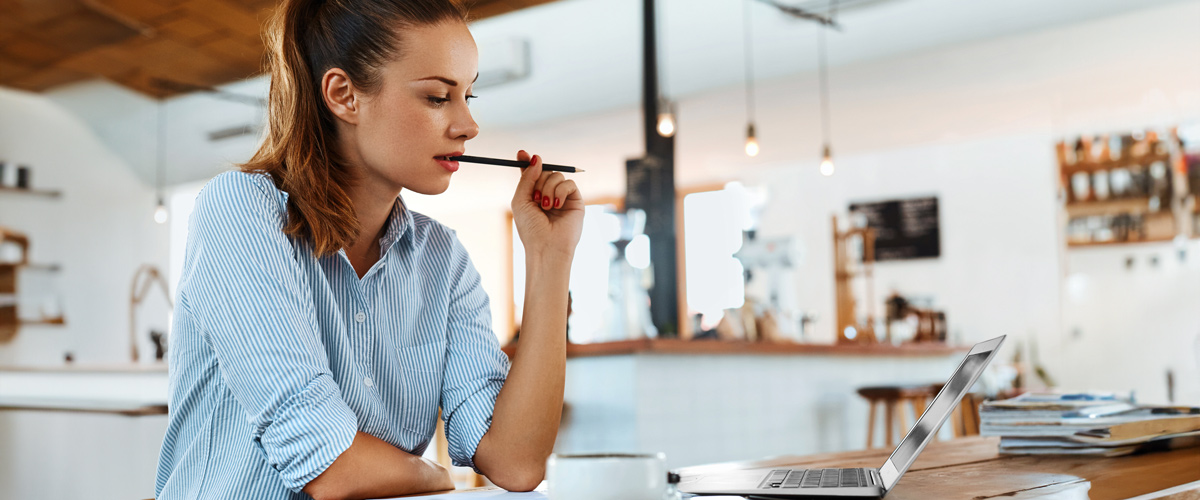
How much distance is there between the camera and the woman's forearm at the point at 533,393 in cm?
121

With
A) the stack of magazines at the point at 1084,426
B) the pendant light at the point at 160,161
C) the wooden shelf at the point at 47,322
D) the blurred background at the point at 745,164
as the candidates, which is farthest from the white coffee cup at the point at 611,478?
the pendant light at the point at 160,161

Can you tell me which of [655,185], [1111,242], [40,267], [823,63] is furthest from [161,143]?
[1111,242]

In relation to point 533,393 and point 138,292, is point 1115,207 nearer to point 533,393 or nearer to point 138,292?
point 138,292

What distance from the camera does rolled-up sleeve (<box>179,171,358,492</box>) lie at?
3.20 feet

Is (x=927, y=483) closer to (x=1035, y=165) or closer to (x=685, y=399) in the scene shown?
(x=685, y=399)

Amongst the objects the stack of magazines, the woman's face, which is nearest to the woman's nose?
the woman's face

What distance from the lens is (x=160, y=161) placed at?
6.70 m

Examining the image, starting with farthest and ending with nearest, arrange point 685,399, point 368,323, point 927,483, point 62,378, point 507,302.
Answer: point 507,302 < point 62,378 < point 685,399 < point 368,323 < point 927,483

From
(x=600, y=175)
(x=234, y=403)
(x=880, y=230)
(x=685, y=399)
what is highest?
(x=600, y=175)

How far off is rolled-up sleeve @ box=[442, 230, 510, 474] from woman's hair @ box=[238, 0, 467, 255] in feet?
0.66

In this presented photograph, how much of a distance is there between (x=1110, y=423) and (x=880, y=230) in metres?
7.46

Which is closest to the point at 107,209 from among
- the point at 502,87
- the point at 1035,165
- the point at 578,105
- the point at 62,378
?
the point at 62,378

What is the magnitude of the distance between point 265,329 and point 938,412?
681mm

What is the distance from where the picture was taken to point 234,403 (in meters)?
1.09
